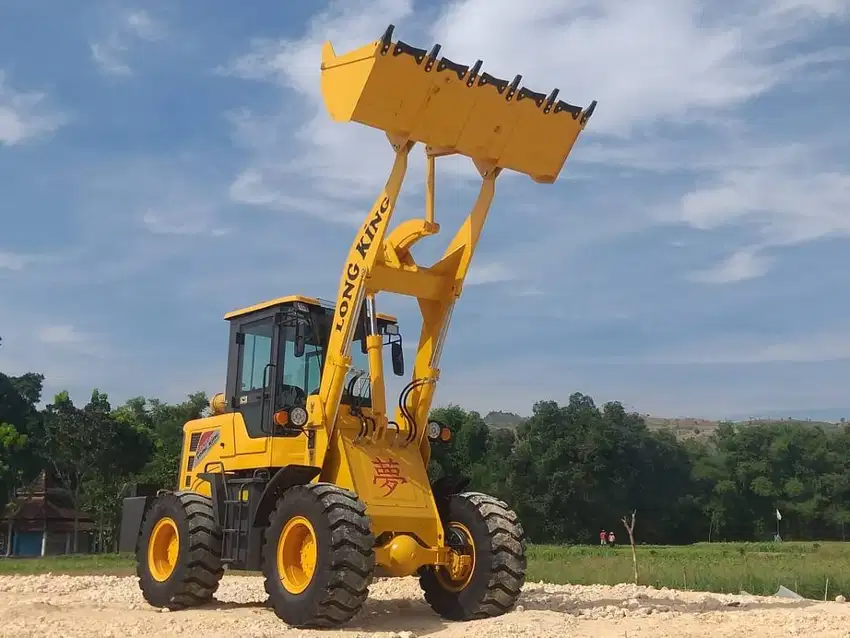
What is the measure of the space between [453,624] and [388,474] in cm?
162

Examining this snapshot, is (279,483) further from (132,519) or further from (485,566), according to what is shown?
(132,519)

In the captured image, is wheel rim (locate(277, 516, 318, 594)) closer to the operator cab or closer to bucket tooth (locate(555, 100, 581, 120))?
the operator cab

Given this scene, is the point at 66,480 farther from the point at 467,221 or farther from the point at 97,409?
the point at 467,221

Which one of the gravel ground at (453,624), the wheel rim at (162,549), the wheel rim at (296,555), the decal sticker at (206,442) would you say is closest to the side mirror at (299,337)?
the decal sticker at (206,442)

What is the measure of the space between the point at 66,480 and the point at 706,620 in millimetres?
37834

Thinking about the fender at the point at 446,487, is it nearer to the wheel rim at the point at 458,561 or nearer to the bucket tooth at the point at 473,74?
the wheel rim at the point at 458,561

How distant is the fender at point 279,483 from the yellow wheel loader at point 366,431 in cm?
2

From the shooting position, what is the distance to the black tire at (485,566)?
9.41 metres

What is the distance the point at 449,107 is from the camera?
932cm

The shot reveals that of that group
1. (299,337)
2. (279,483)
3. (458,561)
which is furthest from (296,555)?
(299,337)

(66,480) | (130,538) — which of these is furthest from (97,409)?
(130,538)

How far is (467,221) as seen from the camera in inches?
403

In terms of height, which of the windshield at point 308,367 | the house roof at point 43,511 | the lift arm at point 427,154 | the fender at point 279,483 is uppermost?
the lift arm at point 427,154

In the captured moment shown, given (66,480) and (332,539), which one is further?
(66,480)
